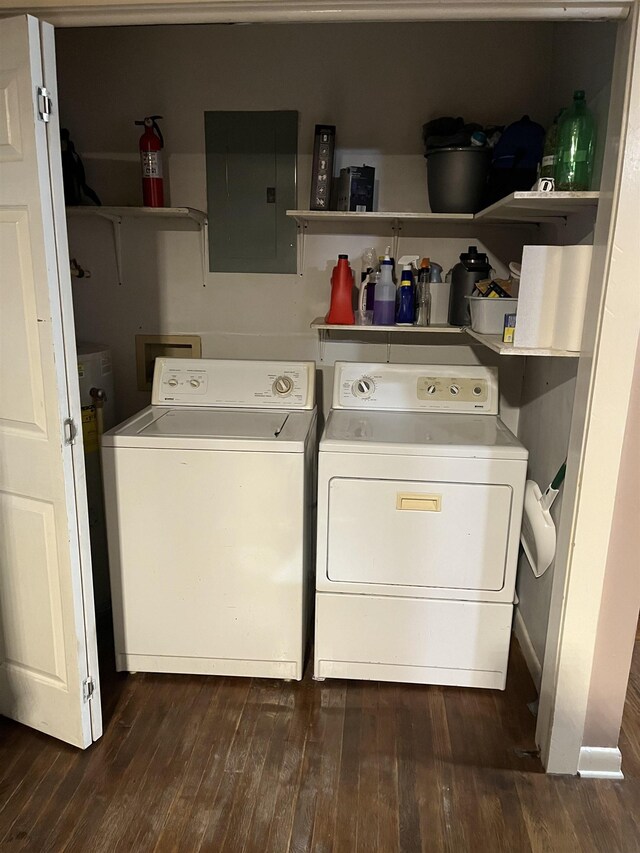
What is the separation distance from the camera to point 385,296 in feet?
7.89

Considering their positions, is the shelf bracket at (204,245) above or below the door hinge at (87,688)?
above

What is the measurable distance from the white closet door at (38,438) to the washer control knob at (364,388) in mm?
1156

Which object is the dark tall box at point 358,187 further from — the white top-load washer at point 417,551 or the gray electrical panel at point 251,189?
the white top-load washer at point 417,551

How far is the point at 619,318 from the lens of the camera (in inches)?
→ 59.0

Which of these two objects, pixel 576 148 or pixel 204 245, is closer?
pixel 576 148

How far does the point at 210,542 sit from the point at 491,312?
121cm

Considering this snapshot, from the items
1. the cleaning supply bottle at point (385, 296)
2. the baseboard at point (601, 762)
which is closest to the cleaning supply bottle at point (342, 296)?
the cleaning supply bottle at point (385, 296)

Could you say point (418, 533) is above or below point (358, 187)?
below

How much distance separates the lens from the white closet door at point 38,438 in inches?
57.8

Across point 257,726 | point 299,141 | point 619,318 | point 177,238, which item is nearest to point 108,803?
point 257,726

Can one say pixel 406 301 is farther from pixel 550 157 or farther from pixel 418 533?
pixel 418 533

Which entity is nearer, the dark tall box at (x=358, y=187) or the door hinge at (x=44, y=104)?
the door hinge at (x=44, y=104)

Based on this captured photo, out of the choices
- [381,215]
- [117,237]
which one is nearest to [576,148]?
[381,215]

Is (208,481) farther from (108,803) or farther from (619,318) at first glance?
(619,318)
